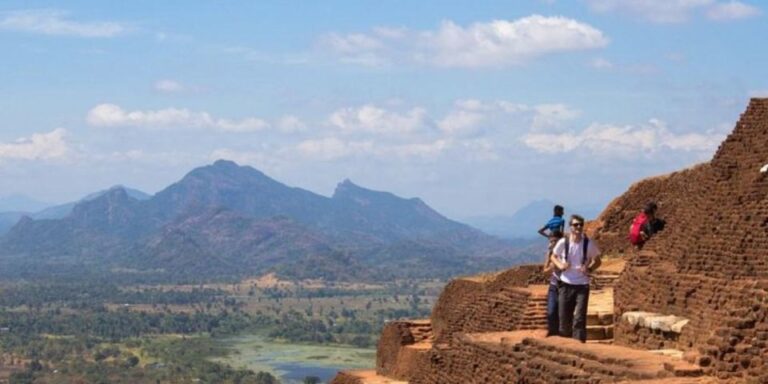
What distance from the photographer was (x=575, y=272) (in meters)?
16.7

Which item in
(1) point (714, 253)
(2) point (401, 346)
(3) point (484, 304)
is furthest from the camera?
(2) point (401, 346)

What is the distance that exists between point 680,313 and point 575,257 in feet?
6.35

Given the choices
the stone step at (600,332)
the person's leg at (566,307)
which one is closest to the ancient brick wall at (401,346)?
the stone step at (600,332)

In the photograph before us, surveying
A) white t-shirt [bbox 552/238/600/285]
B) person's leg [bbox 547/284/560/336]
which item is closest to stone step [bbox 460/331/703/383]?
person's leg [bbox 547/284/560/336]

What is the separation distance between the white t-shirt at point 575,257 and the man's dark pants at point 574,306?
116 mm

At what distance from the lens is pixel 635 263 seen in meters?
20.3

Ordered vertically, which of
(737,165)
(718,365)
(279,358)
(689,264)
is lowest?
(279,358)

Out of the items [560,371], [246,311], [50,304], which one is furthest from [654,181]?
[50,304]

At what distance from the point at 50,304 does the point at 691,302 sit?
177 m

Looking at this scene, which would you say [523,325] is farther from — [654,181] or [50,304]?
[50,304]

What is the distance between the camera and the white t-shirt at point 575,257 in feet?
54.2

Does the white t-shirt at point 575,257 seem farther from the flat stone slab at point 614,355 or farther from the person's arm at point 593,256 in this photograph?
the flat stone slab at point 614,355

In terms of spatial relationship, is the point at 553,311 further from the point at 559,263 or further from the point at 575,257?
the point at 575,257

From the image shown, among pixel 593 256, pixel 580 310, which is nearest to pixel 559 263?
pixel 593 256
